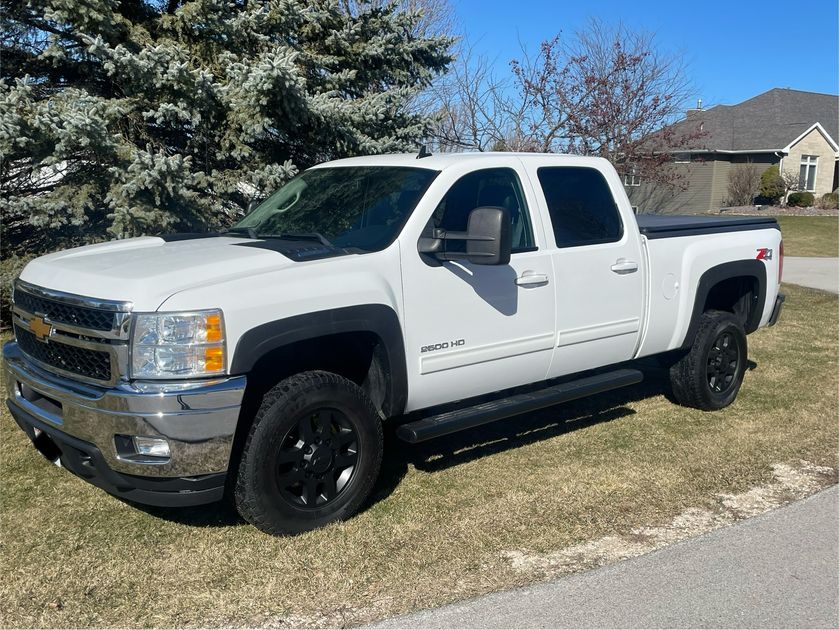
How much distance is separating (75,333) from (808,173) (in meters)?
41.8

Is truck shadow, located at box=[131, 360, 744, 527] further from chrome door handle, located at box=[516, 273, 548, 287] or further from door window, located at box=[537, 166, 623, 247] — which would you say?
door window, located at box=[537, 166, 623, 247]

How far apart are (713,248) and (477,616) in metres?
3.89

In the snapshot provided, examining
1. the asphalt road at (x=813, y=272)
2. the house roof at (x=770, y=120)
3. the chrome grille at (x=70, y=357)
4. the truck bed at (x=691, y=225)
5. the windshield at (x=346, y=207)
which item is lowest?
the asphalt road at (x=813, y=272)

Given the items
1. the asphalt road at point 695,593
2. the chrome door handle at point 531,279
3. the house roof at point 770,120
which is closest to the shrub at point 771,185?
the house roof at point 770,120

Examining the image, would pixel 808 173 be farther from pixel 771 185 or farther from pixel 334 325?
pixel 334 325

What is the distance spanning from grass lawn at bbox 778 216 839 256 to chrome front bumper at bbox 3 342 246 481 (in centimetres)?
1998

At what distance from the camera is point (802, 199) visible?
1398 inches

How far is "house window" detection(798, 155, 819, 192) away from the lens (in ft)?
126

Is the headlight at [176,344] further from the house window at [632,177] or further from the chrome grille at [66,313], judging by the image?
the house window at [632,177]

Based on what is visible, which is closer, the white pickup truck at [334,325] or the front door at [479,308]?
the white pickup truck at [334,325]

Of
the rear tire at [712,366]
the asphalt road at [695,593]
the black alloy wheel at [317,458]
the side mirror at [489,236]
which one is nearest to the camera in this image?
the asphalt road at [695,593]

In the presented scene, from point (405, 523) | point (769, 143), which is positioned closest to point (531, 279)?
point (405, 523)

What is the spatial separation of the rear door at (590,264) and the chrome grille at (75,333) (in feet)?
8.92

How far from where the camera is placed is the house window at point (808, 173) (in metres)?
38.4
